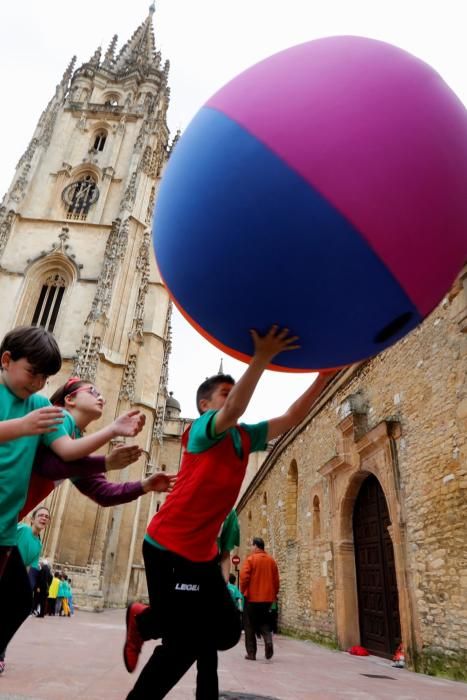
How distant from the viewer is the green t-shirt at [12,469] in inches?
63.7

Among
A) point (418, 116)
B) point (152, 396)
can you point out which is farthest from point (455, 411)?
point (152, 396)

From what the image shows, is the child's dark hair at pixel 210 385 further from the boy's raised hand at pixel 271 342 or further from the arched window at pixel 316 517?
the arched window at pixel 316 517

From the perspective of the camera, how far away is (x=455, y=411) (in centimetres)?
591

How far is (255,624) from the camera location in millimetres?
6336

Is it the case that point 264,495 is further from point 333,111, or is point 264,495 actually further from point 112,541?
point 333,111

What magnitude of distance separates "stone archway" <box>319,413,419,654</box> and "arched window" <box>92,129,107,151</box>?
25779 mm

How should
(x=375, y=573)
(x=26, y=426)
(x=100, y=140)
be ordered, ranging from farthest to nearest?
1. (x=100, y=140)
2. (x=375, y=573)
3. (x=26, y=426)

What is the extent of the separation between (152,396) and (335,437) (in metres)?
14.3

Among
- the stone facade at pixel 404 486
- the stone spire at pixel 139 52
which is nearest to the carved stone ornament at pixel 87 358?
the stone facade at pixel 404 486

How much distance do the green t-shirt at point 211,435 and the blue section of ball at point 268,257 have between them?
347 mm

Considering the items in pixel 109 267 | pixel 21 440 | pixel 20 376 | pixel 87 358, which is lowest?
pixel 21 440

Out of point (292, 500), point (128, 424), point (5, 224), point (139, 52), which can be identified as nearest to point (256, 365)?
point (128, 424)

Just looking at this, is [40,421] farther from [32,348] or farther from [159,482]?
[159,482]

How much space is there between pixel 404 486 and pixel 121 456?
5.95 m
